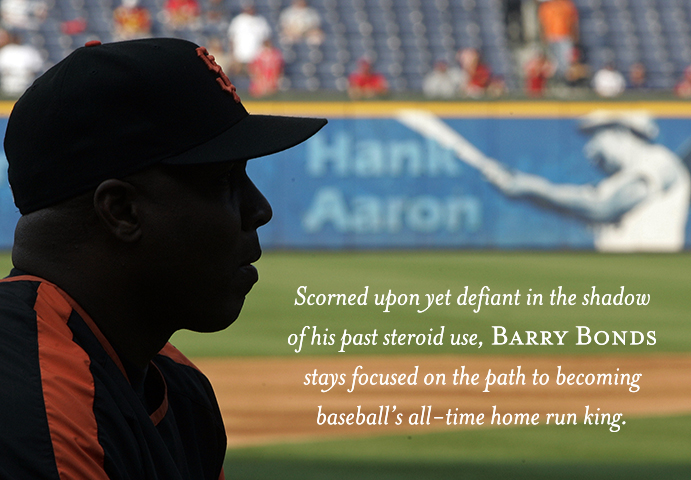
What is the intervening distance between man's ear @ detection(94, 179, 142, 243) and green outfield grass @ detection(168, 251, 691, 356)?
740cm

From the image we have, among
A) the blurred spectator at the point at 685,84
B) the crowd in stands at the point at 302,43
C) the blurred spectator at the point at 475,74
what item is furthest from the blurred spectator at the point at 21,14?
the blurred spectator at the point at 685,84

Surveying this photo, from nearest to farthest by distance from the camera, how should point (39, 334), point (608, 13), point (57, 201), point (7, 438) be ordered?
point (7, 438), point (39, 334), point (57, 201), point (608, 13)

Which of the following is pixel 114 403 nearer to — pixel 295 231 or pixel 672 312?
pixel 672 312

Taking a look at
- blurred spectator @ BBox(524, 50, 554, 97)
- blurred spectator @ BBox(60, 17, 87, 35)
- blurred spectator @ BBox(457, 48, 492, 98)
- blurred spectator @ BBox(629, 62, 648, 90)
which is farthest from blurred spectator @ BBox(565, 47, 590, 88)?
blurred spectator @ BBox(60, 17, 87, 35)

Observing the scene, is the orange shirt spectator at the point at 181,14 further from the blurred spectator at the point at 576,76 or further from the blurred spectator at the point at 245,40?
the blurred spectator at the point at 576,76

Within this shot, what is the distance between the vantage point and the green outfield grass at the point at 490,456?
514cm

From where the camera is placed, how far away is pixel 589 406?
702cm

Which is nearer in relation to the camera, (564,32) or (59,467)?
(59,467)

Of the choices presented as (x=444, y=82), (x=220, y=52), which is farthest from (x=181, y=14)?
(x=444, y=82)

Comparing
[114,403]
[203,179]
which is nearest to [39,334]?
[114,403]

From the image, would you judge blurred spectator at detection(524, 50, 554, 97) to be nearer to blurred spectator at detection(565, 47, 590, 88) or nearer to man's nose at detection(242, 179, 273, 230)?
blurred spectator at detection(565, 47, 590, 88)

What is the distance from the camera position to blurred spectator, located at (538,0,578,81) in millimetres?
19609

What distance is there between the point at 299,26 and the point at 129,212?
62.6 ft

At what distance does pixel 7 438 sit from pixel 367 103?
51.9 ft
